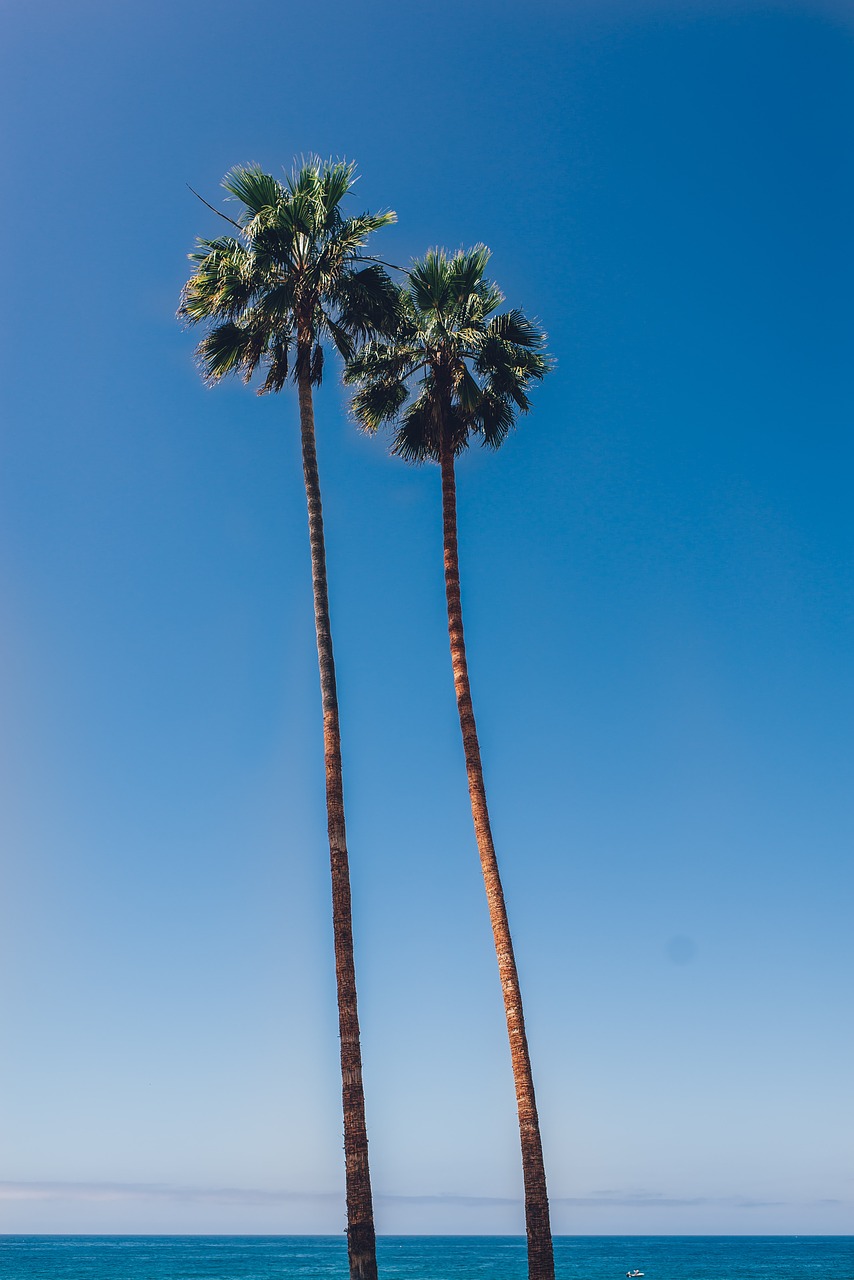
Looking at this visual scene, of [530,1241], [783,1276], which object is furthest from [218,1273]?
[530,1241]

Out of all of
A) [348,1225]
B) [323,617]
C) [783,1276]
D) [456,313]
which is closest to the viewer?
[348,1225]

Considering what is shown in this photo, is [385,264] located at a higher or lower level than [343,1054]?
higher

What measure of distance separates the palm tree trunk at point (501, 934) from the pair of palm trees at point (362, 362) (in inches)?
0.9

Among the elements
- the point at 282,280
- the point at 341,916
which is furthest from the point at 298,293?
the point at 341,916

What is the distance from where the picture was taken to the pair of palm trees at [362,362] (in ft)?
55.1

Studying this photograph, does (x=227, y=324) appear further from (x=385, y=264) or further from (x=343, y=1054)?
(x=343, y=1054)

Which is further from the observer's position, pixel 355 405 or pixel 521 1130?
pixel 355 405

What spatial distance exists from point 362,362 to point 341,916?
11517 millimetres

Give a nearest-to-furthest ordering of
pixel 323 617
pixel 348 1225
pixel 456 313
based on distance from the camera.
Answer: pixel 348 1225 < pixel 323 617 < pixel 456 313

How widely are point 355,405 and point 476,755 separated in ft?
26.6

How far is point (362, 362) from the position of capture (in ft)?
74.1

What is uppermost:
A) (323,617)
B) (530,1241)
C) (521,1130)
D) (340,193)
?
(340,193)

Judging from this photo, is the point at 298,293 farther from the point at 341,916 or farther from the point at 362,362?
the point at 341,916

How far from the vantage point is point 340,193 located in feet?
67.2
